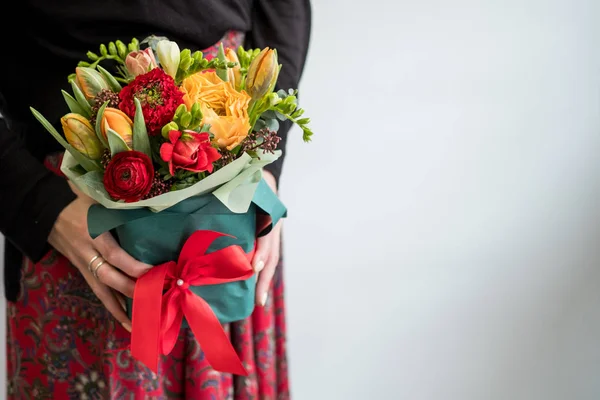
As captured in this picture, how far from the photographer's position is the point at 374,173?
120 cm

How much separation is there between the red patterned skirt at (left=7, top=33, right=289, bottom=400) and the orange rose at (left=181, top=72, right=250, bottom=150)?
0.86ft

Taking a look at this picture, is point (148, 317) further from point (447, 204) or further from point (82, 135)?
point (447, 204)

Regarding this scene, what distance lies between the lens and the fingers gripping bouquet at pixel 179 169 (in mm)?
491

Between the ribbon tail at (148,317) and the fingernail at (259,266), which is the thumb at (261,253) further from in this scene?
the ribbon tail at (148,317)

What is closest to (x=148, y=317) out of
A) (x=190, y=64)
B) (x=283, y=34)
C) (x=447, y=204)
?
(x=190, y=64)

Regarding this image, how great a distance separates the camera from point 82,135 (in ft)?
1.67

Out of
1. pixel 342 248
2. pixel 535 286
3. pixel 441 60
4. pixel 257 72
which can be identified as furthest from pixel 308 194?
pixel 257 72

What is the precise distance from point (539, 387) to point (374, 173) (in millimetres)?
649

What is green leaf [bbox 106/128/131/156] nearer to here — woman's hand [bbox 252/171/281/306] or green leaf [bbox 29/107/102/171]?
green leaf [bbox 29/107/102/171]

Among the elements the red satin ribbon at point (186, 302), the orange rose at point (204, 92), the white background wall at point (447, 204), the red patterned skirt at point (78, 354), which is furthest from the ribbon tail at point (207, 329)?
the white background wall at point (447, 204)

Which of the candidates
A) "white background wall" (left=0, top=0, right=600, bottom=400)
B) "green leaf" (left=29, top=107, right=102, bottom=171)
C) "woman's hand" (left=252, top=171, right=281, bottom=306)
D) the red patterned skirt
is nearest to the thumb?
"woman's hand" (left=252, top=171, right=281, bottom=306)

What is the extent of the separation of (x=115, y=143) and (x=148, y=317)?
186mm

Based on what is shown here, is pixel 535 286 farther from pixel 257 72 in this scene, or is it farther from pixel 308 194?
pixel 257 72

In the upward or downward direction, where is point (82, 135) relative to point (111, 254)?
upward
